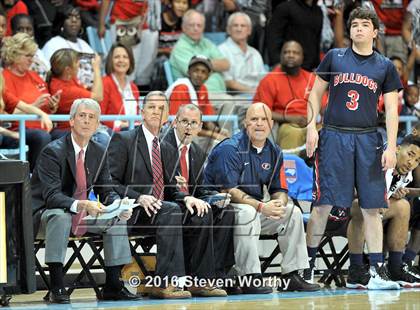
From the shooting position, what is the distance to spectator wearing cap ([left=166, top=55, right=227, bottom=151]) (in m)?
10.9

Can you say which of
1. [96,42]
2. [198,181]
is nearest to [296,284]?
[198,181]

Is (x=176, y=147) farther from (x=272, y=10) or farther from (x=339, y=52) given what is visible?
(x=272, y=10)

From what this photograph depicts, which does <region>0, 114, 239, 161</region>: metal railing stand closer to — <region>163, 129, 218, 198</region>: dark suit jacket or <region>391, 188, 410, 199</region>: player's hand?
<region>163, 129, 218, 198</region>: dark suit jacket

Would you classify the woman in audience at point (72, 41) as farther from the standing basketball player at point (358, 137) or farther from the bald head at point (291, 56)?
the standing basketball player at point (358, 137)

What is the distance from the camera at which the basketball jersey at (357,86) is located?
866 centimetres

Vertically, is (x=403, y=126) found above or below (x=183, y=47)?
below

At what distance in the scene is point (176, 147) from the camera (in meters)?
8.69

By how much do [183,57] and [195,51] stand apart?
0.79 ft

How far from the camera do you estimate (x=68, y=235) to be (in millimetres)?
7910

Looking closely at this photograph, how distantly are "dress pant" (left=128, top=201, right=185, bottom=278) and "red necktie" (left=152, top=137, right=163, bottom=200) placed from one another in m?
0.28

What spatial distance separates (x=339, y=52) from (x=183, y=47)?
3.68 meters

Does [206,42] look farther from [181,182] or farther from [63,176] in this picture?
[63,176]

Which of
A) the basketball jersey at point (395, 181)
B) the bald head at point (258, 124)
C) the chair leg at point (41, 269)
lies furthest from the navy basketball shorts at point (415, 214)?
the chair leg at point (41, 269)

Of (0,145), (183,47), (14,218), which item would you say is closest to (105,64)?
(183,47)
